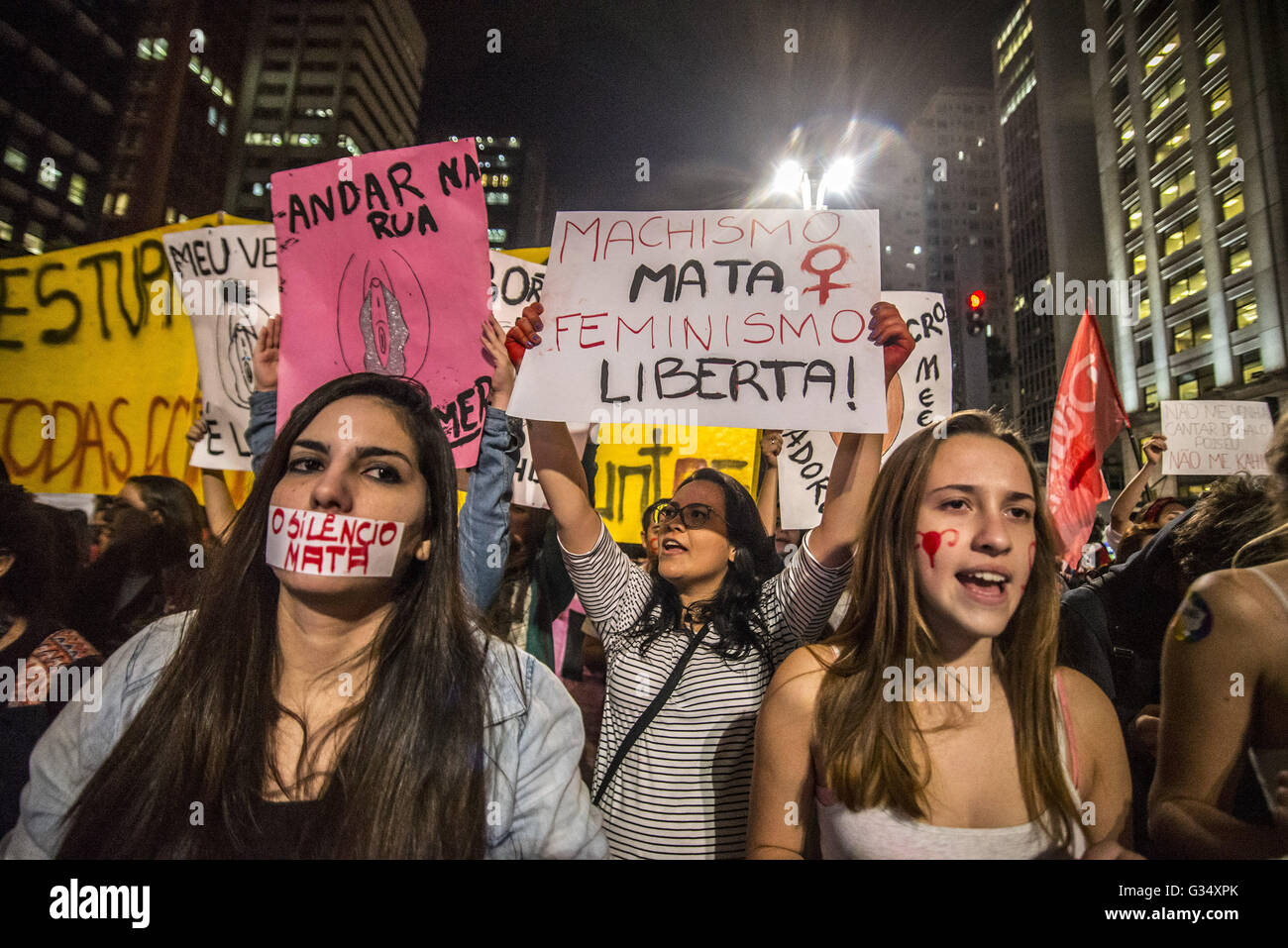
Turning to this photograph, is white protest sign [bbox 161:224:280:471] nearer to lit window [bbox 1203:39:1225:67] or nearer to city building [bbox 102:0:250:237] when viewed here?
city building [bbox 102:0:250:237]

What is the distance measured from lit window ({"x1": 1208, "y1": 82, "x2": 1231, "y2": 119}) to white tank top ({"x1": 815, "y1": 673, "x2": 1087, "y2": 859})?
361 centimetres

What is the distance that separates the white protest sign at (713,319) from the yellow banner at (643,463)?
1458 millimetres

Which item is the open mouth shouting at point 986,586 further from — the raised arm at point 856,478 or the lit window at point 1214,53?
the lit window at point 1214,53

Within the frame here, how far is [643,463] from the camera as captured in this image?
Answer: 373 centimetres

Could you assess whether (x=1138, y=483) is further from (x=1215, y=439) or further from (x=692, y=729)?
(x=692, y=729)

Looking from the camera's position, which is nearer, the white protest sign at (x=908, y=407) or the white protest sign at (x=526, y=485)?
the white protest sign at (x=526, y=485)

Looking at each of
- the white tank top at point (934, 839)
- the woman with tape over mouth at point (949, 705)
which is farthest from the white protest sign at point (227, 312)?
the white tank top at point (934, 839)

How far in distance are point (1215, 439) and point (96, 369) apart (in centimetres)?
608

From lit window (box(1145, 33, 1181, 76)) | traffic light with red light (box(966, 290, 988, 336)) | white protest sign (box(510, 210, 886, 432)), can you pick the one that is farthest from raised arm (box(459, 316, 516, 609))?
traffic light with red light (box(966, 290, 988, 336))

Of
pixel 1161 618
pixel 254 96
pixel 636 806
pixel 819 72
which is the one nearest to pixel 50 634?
pixel 636 806

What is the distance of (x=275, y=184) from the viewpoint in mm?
2475

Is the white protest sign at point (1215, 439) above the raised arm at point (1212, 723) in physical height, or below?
above

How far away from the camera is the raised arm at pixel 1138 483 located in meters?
3.33
